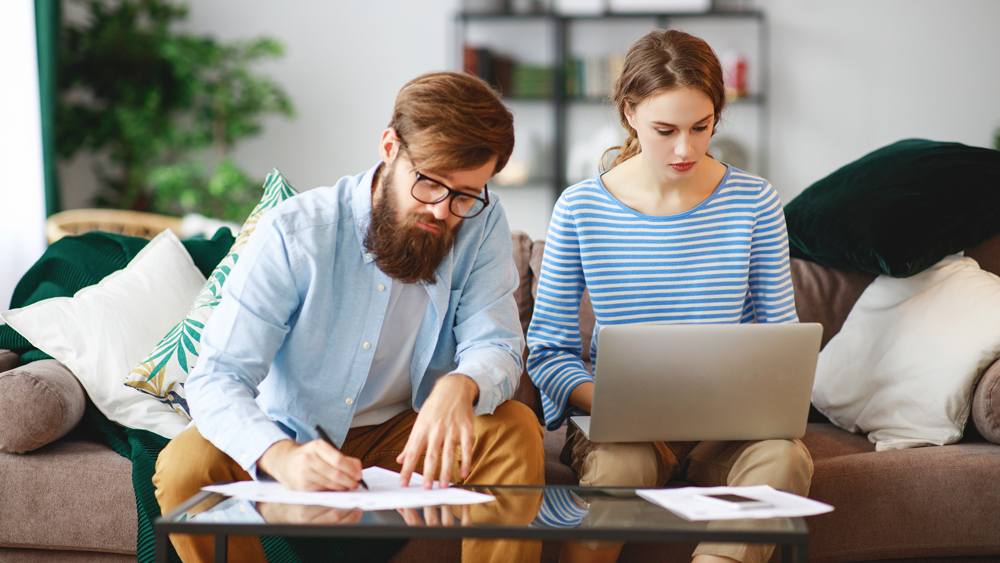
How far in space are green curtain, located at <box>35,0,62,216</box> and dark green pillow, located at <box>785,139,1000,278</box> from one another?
304 centimetres

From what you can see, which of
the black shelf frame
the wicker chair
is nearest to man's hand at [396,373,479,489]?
the wicker chair

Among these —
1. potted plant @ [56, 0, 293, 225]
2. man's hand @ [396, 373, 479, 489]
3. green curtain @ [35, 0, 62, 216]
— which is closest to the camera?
man's hand @ [396, 373, 479, 489]

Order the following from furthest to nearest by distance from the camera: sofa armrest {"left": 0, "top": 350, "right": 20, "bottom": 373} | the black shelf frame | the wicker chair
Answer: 1. the black shelf frame
2. the wicker chair
3. sofa armrest {"left": 0, "top": 350, "right": 20, "bottom": 373}

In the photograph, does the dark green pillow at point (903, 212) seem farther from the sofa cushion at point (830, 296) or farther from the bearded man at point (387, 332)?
the bearded man at point (387, 332)

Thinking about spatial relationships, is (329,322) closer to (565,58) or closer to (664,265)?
Result: (664,265)

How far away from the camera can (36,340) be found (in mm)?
1558

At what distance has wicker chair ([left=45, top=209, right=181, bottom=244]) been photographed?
3.01 metres

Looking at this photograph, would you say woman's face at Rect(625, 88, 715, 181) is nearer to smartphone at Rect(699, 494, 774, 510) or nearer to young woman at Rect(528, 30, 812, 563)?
young woman at Rect(528, 30, 812, 563)

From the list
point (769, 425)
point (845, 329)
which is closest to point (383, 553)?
point (769, 425)

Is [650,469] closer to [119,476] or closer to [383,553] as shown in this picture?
[383,553]

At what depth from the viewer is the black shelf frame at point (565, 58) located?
12.7ft

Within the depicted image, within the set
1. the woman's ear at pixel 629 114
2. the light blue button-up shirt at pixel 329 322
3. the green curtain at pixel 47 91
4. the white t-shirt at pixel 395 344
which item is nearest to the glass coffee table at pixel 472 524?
the light blue button-up shirt at pixel 329 322

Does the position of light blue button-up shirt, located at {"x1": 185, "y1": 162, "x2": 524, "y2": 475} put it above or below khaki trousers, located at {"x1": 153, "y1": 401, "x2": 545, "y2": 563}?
A: above

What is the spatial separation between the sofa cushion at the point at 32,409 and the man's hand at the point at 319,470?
726 millimetres
